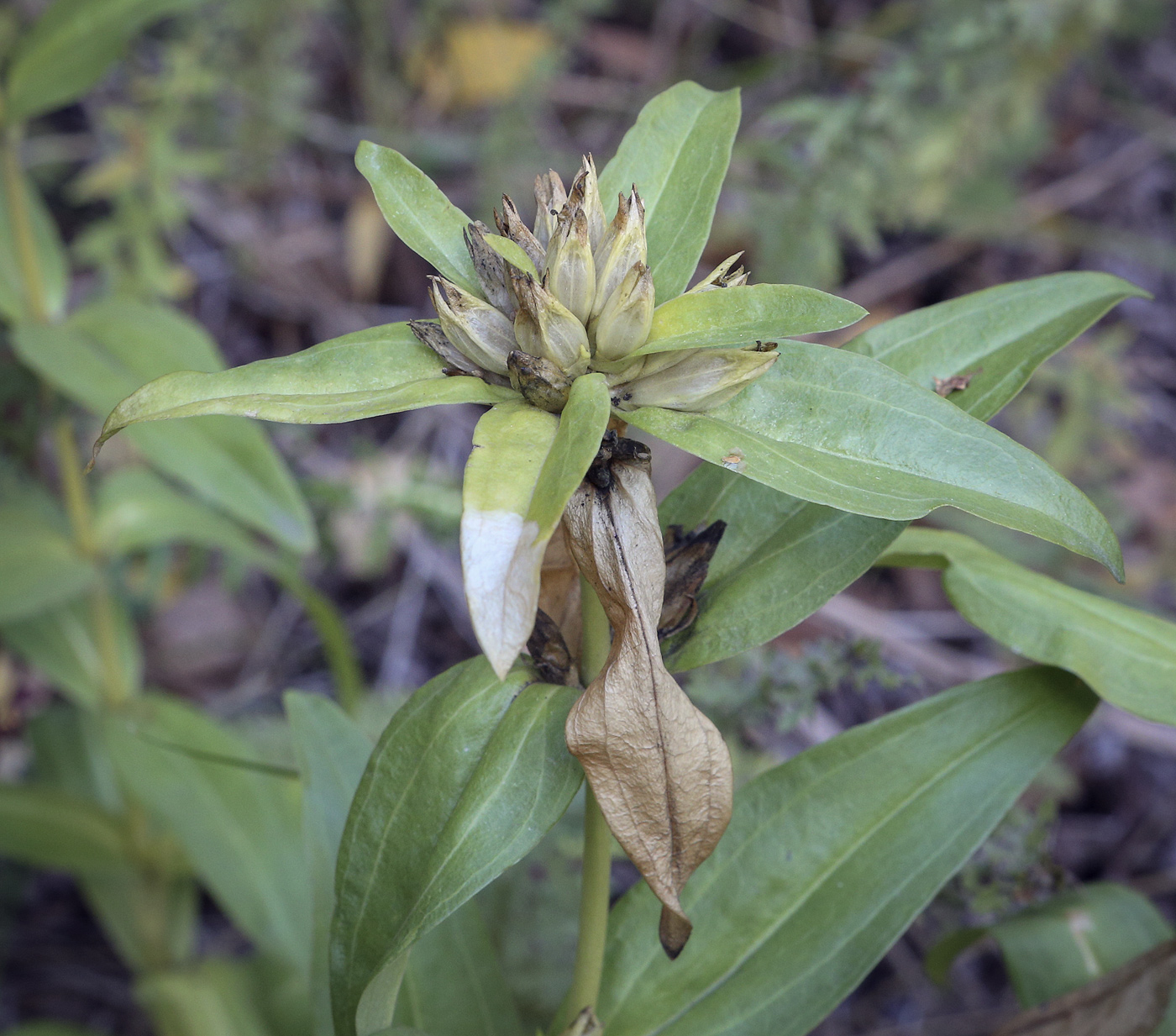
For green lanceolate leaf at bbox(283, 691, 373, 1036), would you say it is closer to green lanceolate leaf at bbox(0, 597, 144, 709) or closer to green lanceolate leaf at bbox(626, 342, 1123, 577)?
green lanceolate leaf at bbox(626, 342, 1123, 577)

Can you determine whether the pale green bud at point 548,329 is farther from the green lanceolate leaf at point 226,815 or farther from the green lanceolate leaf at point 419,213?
the green lanceolate leaf at point 226,815

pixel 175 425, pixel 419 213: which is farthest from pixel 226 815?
pixel 419 213

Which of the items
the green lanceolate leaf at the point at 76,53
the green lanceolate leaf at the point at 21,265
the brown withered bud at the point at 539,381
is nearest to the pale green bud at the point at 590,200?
the brown withered bud at the point at 539,381

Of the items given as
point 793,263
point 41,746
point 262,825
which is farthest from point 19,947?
point 793,263

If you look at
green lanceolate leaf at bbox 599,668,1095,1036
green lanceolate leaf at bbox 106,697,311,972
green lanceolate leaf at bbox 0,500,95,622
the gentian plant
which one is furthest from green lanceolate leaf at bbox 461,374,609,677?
green lanceolate leaf at bbox 0,500,95,622

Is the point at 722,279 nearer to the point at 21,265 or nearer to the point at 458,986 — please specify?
the point at 458,986

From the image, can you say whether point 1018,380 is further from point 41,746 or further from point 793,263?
point 41,746
